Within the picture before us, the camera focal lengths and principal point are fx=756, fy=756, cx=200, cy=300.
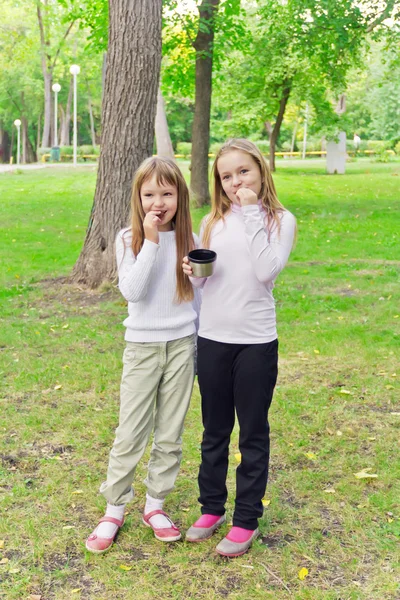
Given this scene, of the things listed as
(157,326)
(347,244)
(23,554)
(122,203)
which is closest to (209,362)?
(157,326)

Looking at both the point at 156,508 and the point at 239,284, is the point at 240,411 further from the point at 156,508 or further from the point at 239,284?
the point at 156,508

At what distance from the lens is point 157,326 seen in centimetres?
328

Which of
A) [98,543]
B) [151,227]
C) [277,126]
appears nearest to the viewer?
[151,227]

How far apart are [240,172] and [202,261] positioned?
46cm

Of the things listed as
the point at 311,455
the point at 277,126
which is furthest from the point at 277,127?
the point at 311,455

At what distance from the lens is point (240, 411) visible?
3.26m

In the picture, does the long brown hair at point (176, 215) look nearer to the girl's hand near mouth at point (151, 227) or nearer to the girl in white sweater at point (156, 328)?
the girl in white sweater at point (156, 328)

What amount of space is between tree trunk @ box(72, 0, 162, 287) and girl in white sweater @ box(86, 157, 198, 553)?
15.6 ft

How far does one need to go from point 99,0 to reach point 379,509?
14288 mm

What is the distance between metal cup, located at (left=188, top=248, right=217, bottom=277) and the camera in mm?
2959

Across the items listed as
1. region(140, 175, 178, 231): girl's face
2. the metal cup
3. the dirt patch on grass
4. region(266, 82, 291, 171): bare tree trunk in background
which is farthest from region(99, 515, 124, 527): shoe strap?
region(266, 82, 291, 171): bare tree trunk in background

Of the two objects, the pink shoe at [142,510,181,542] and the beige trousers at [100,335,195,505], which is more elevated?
the beige trousers at [100,335,195,505]

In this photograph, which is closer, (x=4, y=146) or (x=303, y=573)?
(x=303, y=573)

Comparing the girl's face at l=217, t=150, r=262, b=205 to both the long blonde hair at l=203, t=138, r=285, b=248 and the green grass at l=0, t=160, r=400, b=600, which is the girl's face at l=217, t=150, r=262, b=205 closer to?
the long blonde hair at l=203, t=138, r=285, b=248
